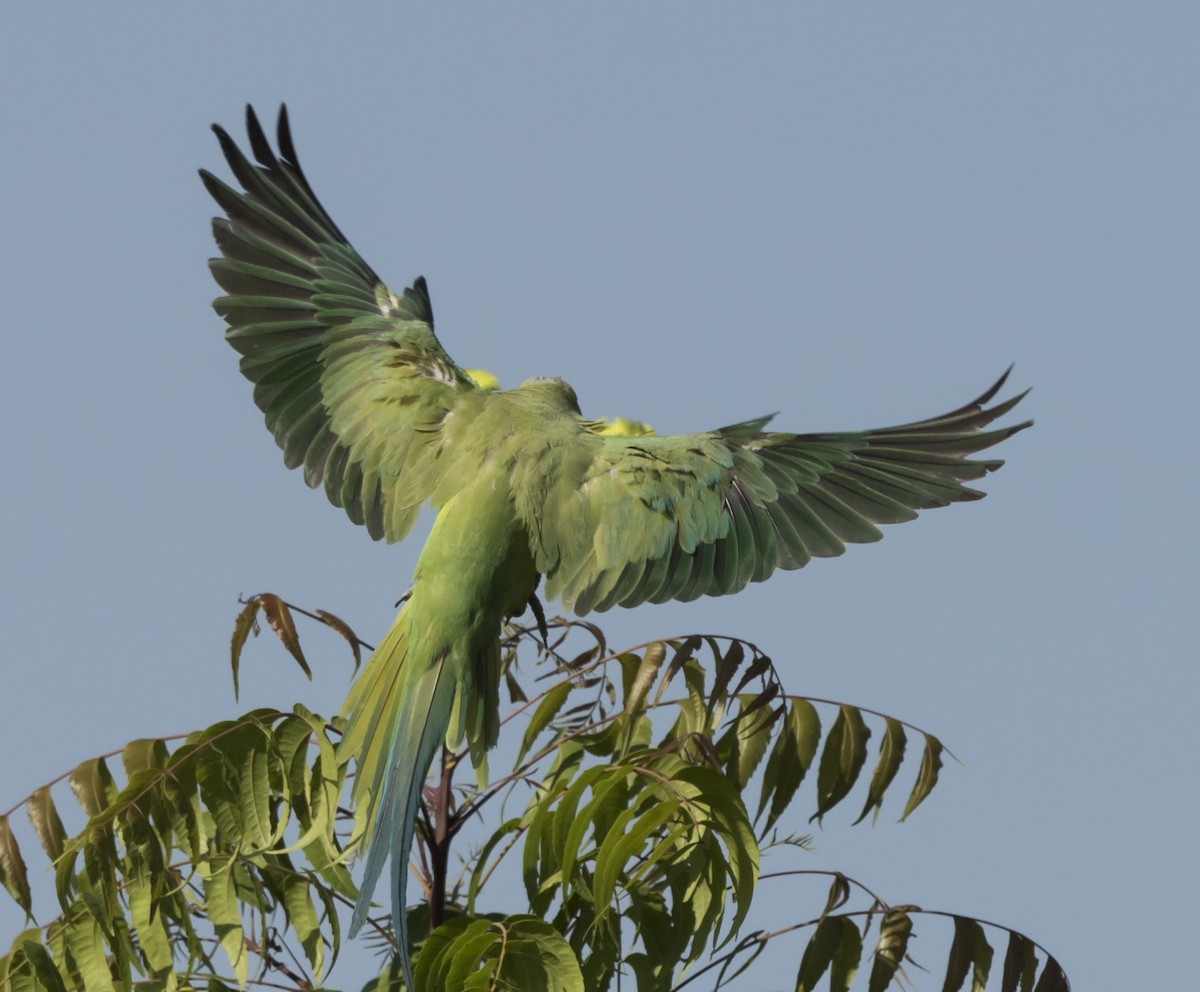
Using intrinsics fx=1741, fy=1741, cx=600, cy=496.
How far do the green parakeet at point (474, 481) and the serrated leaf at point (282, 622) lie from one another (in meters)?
0.29

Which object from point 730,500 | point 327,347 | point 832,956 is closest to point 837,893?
point 832,956

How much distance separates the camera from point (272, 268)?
4.97m

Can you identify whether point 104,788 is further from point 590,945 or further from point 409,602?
point 590,945

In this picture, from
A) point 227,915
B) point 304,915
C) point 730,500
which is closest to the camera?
Answer: point 227,915

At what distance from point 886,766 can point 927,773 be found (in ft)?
0.34

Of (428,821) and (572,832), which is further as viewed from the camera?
(428,821)

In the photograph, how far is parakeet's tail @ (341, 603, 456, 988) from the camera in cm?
354

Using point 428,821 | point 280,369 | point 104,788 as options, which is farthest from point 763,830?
point 280,369

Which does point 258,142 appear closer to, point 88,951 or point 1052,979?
point 88,951

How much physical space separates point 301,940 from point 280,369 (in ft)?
5.64

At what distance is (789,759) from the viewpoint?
3807 mm

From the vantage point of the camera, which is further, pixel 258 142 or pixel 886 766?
pixel 258 142

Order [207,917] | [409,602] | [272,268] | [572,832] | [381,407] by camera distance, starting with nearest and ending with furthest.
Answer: [572,832]
[207,917]
[409,602]
[381,407]
[272,268]

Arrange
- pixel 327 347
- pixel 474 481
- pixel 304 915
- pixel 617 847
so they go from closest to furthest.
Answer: pixel 617 847
pixel 304 915
pixel 474 481
pixel 327 347
